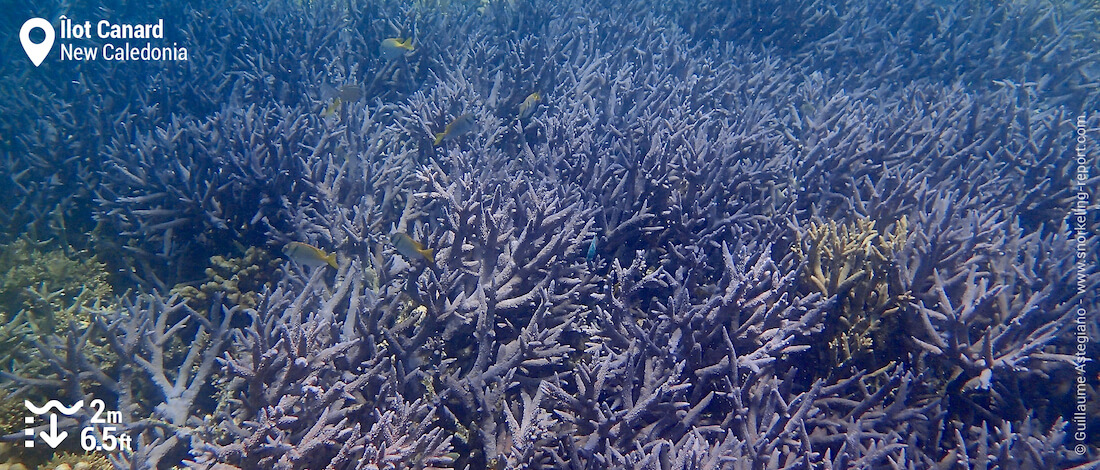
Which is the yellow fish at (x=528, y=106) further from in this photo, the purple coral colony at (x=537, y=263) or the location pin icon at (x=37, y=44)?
the location pin icon at (x=37, y=44)

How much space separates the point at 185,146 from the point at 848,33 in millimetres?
7754

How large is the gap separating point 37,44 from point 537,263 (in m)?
6.17

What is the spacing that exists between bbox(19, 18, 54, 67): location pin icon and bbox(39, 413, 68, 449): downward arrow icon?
4472mm

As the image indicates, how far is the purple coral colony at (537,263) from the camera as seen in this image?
230 cm

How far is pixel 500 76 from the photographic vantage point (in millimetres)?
5086

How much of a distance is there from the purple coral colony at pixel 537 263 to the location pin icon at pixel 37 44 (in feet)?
1.03

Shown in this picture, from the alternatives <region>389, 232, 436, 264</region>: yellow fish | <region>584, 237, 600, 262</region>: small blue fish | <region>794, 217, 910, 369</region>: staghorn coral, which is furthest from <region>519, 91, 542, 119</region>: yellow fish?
<region>794, 217, 910, 369</region>: staghorn coral

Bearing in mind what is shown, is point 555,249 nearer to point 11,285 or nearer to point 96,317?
point 96,317

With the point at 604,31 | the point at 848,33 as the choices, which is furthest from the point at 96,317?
the point at 848,33

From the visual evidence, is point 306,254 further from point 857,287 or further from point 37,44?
point 37,44

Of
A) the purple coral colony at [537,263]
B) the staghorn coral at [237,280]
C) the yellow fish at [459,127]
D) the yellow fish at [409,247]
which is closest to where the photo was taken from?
the purple coral colony at [537,263]

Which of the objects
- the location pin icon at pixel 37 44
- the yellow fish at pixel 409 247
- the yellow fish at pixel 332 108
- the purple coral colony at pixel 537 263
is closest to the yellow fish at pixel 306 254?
the purple coral colony at pixel 537 263

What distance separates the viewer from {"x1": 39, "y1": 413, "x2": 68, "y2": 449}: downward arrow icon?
7.61ft

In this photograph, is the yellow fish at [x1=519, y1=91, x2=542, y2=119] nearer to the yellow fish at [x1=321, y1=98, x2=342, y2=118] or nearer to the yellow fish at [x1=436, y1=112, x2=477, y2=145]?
the yellow fish at [x1=436, y1=112, x2=477, y2=145]
